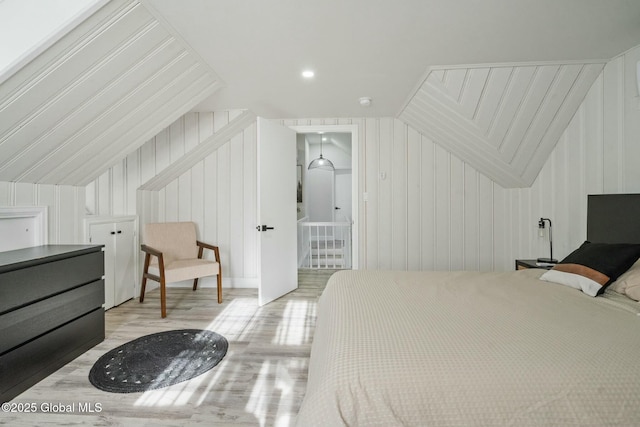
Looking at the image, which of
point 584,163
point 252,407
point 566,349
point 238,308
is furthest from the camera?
point 238,308

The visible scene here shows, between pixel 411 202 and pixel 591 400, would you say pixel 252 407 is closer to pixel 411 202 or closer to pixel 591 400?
pixel 591 400

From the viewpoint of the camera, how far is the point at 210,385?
182 cm

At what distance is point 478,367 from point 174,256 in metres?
3.43

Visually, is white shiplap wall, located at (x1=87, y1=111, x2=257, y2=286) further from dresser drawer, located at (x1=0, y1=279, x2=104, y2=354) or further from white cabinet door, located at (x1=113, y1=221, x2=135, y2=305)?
dresser drawer, located at (x1=0, y1=279, x2=104, y2=354)

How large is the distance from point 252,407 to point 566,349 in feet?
4.90

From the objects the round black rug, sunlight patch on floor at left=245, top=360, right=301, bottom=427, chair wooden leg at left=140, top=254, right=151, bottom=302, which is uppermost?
chair wooden leg at left=140, top=254, right=151, bottom=302

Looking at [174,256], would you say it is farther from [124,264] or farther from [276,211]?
[276,211]

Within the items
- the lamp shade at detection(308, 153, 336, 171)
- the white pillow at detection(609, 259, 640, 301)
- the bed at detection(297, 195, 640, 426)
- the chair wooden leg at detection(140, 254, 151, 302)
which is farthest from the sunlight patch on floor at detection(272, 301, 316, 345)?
the lamp shade at detection(308, 153, 336, 171)

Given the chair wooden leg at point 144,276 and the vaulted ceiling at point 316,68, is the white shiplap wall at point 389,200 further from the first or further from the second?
the chair wooden leg at point 144,276

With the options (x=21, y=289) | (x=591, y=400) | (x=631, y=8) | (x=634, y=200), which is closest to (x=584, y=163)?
(x=634, y=200)

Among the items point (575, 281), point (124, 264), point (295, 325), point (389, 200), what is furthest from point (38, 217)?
point (575, 281)

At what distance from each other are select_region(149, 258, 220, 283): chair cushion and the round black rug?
0.64 metres

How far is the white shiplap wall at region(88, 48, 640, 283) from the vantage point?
3520 mm

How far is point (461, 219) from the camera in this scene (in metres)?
3.70
